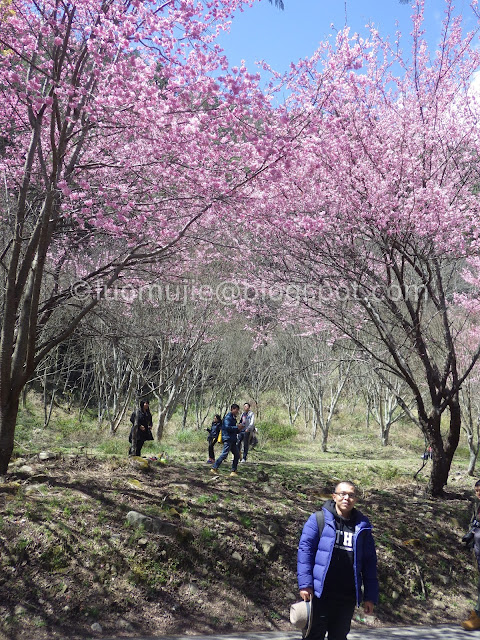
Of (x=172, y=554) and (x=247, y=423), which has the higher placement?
(x=247, y=423)

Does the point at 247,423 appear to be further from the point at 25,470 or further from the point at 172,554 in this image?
the point at 172,554

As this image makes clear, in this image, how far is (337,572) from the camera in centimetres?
309

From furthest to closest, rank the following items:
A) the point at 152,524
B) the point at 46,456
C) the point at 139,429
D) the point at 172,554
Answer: the point at 139,429, the point at 46,456, the point at 152,524, the point at 172,554

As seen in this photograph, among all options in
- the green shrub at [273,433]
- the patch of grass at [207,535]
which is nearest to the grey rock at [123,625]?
the patch of grass at [207,535]

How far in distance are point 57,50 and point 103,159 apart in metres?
2.18

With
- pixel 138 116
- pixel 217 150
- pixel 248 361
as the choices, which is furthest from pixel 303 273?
pixel 248 361

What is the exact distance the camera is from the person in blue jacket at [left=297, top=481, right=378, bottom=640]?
3076mm

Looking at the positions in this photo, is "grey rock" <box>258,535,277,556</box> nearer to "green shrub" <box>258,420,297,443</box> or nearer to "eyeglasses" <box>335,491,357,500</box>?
"eyeglasses" <box>335,491,357,500</box>

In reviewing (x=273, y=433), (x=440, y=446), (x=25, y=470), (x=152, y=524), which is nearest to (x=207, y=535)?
(x=152, y=524)

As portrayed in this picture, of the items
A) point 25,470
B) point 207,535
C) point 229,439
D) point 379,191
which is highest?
point 379,191


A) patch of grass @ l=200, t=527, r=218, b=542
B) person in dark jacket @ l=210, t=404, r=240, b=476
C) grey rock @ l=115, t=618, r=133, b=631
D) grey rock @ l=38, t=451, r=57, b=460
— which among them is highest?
person in dark jacket @ l=210, t=404, r=240, b=476

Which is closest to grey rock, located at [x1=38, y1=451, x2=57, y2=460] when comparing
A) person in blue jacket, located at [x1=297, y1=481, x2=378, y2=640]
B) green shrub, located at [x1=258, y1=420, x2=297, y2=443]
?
person in blue jacket, located at [x1=297, y1=481, x2=378, y2=640]

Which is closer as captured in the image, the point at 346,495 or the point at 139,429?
the point at 346,495

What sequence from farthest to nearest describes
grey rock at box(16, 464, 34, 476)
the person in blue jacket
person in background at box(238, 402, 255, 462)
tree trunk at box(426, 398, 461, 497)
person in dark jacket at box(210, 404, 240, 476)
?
person in background at box(238, 402, 255, 462), person in dark jacket at box(210, 404, 240, 476), tree trunk at box(426, 398, 461, 497), grey rock at box(16, 464, 34, 476), the person in blue jacket
